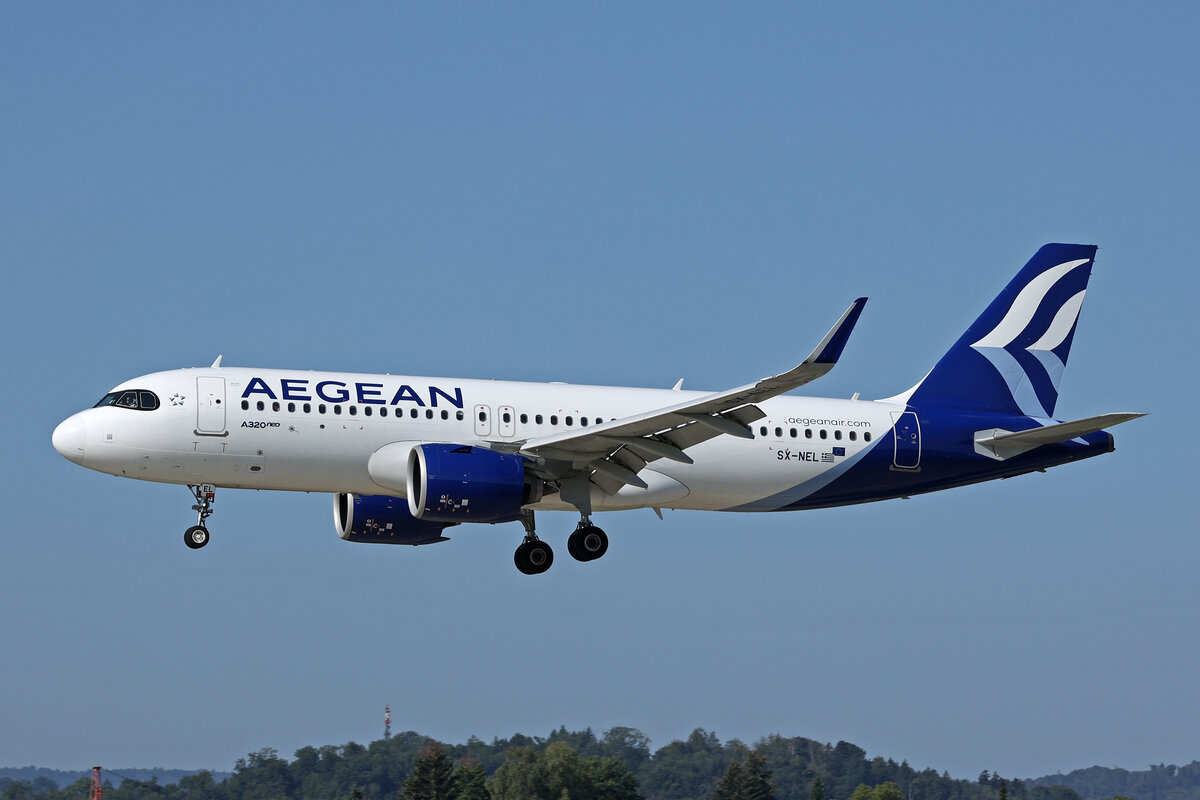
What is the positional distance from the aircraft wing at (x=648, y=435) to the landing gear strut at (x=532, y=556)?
235cm

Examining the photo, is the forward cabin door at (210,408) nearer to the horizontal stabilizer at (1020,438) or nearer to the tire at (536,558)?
the tire at (536,558)

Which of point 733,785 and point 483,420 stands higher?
point 483,420

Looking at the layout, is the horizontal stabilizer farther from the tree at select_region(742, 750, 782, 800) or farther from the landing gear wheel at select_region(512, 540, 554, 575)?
the tree at select_region(742, 750, 782, 800)

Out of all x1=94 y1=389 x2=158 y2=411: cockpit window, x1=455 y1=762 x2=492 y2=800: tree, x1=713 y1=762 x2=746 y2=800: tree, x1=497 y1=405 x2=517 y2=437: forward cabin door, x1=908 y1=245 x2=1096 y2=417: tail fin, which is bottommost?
x1=713 y1=762 x2=746 y2=800: tree

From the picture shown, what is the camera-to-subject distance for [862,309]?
30266 mm

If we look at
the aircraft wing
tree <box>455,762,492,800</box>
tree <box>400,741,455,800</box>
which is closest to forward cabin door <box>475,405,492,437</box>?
the aircraft wing

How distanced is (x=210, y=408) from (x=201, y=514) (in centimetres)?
304

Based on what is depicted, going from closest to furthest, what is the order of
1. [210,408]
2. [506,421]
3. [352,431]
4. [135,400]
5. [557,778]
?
[210,408] → [135,400] → [352,431] → [506,421] → [557,778]

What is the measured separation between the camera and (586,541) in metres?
38.7

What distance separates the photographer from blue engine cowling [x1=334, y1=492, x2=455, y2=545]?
40.9 meters

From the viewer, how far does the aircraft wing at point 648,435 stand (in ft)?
107

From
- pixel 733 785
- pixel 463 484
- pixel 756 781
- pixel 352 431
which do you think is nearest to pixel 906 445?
pixel 463 484

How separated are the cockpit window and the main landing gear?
9040 millimetres

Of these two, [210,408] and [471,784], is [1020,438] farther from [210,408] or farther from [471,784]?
[471,784]
